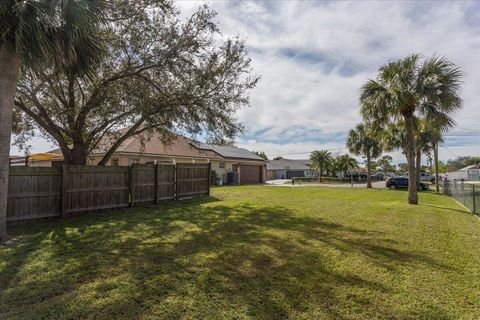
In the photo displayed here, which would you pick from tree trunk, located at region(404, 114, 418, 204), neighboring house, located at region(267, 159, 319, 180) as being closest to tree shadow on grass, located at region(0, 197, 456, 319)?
tree trunk, located at region(404, 114, 418, 204)

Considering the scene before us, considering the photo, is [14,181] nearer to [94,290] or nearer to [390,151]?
[94,290]

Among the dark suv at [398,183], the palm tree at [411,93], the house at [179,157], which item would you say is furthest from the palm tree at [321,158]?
the palm tree at [411,93]

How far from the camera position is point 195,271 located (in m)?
4.82

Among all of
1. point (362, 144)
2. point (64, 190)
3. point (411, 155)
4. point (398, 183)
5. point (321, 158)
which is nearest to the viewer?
point (64, 190)

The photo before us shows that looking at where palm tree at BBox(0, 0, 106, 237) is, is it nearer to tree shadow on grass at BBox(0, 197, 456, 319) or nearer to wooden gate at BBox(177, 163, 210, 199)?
tree shadow on grass at BBox(0, 197, 456, 319)

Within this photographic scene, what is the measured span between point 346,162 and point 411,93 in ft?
139

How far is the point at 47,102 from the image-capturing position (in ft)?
38.0

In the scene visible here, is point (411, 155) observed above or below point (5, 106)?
below

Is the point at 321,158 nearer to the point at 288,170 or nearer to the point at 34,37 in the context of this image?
the point at 288,170

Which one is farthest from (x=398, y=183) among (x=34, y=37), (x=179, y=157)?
(x=34, y=37)

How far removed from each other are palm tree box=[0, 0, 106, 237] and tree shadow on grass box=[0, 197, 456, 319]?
7.91 feet

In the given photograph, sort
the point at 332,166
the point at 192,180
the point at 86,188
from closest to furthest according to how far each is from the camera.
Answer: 1. the point at 86,188
2. the point at 192,180
3. the point at 332,166

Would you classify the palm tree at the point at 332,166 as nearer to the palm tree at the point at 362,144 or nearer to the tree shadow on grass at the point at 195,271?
the palm tree at the point at 362,144

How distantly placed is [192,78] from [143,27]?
2.28 meters
